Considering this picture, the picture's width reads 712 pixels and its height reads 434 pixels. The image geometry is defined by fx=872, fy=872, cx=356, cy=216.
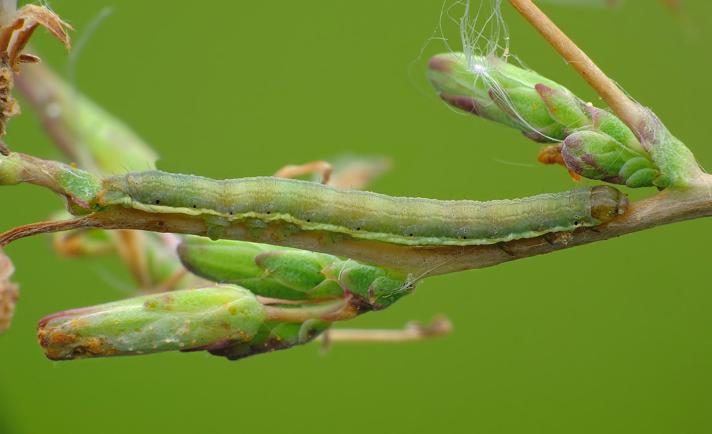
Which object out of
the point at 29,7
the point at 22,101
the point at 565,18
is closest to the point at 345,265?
the point at 29,7

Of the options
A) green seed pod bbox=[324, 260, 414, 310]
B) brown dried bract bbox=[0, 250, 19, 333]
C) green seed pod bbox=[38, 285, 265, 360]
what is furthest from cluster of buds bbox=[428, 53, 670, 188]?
brown dried bract bbox=[0, 250, 19, 333]

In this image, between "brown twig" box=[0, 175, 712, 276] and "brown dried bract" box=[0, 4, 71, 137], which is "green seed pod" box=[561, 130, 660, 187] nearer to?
"brown twig" box=[0, 175, 712, 276]

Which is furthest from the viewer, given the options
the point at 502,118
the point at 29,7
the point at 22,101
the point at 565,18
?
the point at 565,18

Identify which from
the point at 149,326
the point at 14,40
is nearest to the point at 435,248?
the point at 149,326

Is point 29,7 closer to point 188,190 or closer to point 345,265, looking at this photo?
point 188,190

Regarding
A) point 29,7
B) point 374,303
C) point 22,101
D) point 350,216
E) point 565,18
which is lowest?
point 374,303

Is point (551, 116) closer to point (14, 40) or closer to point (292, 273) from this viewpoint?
point (292, 273)
